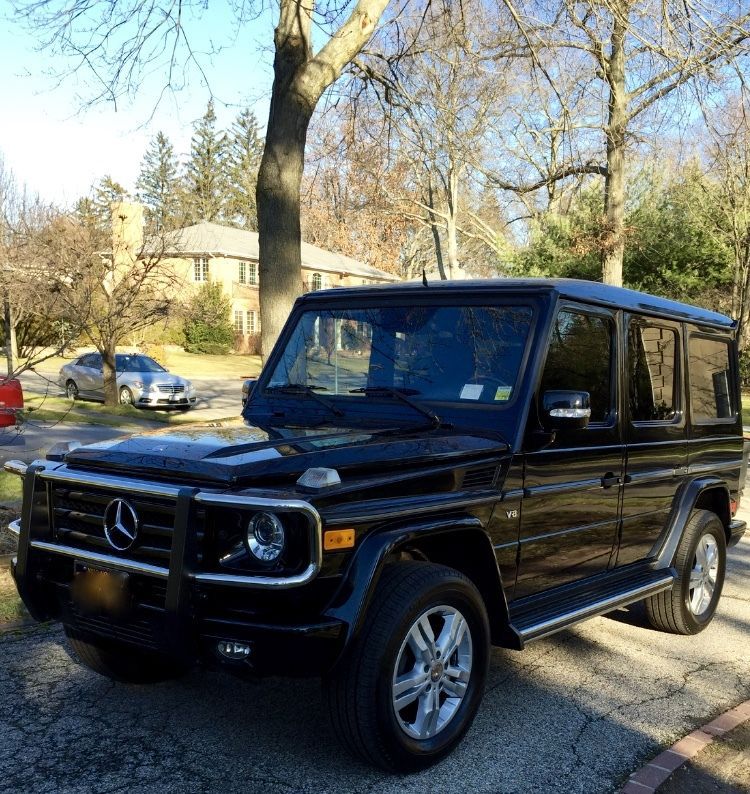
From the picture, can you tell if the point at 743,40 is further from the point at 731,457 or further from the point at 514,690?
the point at 514,690

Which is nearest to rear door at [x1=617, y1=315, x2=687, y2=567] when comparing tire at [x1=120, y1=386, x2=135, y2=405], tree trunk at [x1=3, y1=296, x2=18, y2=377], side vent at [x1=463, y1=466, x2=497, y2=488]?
side vent at [x1=463, y1=466, x2=497, y2=488]

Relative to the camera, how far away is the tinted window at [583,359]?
4.63 metres

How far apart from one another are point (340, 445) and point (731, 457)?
3752mm

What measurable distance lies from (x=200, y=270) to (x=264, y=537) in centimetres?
5087

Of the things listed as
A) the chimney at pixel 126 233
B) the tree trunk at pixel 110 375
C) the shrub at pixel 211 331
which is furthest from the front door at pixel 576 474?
the shrub at pixel 211 331

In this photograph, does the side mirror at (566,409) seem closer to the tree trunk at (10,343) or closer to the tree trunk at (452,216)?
the tree trunk at (10,343)

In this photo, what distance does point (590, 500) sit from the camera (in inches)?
191

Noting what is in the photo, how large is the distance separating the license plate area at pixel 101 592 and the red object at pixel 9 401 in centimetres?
394

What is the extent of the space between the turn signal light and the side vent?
2.57ft

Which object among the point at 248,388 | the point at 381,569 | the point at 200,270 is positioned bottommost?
the point at 381,569

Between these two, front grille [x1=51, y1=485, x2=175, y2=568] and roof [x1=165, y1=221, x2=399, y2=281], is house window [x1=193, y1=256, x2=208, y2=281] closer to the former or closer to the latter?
roof [x1=165, y1=221, x2=399, y2=281]

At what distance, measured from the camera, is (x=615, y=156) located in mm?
17609

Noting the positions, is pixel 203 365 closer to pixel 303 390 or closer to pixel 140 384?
pixel 140 384

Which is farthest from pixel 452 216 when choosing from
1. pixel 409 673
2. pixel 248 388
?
pixel 409 673
